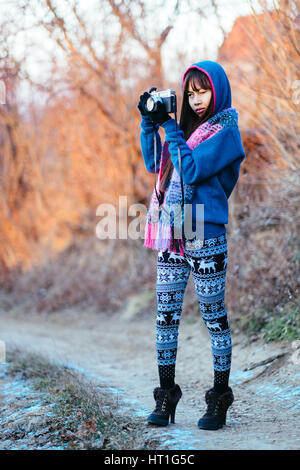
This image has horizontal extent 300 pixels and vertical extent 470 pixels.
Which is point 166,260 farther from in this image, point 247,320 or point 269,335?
point 247,320

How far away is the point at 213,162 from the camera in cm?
263

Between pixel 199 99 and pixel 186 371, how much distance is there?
9.86ft

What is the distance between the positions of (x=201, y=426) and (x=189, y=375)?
2088mm

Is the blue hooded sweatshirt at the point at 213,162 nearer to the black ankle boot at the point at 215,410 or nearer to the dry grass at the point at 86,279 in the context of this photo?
the black ankle boot at the point at 215,410

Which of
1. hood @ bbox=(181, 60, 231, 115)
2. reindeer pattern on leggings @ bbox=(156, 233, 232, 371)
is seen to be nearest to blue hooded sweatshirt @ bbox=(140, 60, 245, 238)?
hood @ bbox=(181, 60, 231, 115)

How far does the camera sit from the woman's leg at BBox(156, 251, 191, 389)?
2.82m

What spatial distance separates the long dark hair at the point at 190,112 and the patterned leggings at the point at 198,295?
393mm

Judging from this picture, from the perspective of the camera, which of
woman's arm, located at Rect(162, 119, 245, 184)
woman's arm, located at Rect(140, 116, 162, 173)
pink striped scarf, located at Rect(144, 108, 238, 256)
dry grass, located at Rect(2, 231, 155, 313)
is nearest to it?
woman's arm, located at Rect(162, 119, 245, 184)

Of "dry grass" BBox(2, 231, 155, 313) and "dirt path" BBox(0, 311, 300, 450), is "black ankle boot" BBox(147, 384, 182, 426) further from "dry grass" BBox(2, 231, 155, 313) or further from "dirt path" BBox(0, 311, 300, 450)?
"dry grass" BBox(2, 231, 155, 313)

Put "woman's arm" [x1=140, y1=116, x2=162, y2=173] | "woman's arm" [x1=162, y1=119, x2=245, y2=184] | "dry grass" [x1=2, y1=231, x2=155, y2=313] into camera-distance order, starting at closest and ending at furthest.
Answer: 1. "woman's arm" [x1=162, y1=119, x2=245, y2=184]
2. "woman's arm" [x1=140, y1=116, x2=162, y2=173]
3. "dry grass" [x1=2, y1=231, x2=155, y2=313]

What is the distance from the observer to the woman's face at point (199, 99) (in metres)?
2.76

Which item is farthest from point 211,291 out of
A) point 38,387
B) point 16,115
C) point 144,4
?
point 16,115

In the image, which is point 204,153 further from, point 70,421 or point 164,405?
point 70,421

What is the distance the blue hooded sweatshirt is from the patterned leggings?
0.37 ft
